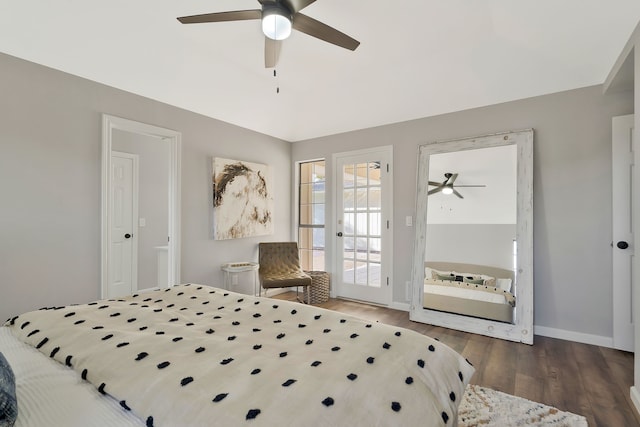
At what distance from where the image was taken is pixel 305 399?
2.87 ft

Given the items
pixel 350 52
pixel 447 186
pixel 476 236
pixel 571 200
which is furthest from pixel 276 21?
pixel 571 200

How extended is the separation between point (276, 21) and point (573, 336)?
3618mm

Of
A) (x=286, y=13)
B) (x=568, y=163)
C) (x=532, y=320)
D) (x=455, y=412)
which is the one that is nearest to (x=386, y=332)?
(x=455, y=412)

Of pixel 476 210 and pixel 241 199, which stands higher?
pixel 241 199

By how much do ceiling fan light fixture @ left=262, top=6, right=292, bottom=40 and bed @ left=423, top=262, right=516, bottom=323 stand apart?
278cm

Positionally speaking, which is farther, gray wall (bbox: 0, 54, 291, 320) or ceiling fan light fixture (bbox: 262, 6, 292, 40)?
gray wall (bbox: 0, 54, 291, 320)

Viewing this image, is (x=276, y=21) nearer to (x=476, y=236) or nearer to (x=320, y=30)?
(x=320, y=30)

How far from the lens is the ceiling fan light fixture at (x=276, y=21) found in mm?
1719

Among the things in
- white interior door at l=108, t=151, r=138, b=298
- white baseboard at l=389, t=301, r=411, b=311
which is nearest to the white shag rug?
white baseboard at l=389, t=301, r=411, b=311

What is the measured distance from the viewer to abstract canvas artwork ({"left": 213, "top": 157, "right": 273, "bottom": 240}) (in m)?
3.75

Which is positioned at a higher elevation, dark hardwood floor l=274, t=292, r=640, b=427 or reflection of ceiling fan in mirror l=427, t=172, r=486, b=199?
reflection of ceiling fan in mirror l=427, t=172, r=486, b=199

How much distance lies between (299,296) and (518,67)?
12.1 ft

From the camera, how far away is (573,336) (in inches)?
114

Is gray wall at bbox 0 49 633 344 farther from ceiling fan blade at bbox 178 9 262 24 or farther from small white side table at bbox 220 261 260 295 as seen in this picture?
ceiling fan blade at bbox 178 9 262 24
